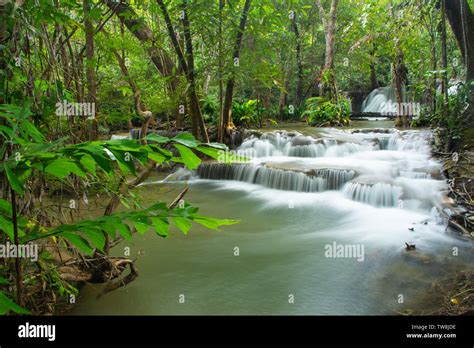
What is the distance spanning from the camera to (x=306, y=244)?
6.39m

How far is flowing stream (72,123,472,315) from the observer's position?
14.6 ft

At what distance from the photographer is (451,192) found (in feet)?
24.7

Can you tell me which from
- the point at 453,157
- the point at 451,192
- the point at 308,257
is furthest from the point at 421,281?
the point at 453,157

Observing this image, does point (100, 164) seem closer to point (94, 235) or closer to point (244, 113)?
point (94, 235)

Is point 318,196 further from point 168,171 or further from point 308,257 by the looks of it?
point 168,171

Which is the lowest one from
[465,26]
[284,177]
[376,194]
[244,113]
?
[376,194]

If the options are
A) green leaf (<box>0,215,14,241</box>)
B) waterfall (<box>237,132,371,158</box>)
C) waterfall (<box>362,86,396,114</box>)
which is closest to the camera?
green leaf (<box>0,215,14,241</box>)

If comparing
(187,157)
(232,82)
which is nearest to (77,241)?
(187,157)

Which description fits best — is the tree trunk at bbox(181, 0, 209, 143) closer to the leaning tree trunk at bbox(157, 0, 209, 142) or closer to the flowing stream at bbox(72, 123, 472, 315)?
the leaning tree trunk at bbox(157, 0, 209, 142)

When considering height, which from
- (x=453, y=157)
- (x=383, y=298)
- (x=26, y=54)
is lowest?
(x=383, y=298)

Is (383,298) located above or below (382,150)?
below

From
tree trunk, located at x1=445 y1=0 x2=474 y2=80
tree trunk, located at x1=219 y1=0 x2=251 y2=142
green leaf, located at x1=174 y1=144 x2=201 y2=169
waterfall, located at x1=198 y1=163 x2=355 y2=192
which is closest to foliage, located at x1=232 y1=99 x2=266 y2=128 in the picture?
tree trunk, located at x1=219 y1=0 x2=251 y2=142

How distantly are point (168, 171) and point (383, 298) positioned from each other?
900 centimetres
